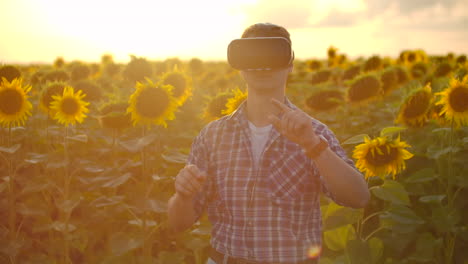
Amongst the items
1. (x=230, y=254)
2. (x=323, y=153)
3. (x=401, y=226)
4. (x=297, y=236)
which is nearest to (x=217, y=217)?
(x=230, y=254)

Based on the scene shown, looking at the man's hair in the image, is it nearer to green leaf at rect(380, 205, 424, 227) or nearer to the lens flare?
the lens flare

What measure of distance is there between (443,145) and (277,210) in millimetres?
2624

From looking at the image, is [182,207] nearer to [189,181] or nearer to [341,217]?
[189,181]

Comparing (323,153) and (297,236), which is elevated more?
(323,153)

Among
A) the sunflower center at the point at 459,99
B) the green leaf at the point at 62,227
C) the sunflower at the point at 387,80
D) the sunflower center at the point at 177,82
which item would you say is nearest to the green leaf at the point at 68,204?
the green leaf at the point at 62,227

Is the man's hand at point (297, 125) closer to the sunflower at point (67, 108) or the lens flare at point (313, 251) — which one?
the lens flare at point (313, 251)

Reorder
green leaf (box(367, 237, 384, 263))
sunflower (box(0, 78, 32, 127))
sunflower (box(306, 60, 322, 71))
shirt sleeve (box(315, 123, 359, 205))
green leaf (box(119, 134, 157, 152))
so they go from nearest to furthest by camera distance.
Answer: shirt sleeve (box(315, 123, 359, 205)) < green leaf (box(119, 134, 157, 152)) < green leaf (box(367, 237, 384, 263)) < sunflower (box(0, 78, 32, 127)) < sunflower (box(306, 60, 322, 71))

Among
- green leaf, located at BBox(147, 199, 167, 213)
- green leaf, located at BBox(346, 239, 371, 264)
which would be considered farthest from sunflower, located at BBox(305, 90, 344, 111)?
green leaf, located at BBox(147, 199, 167, 213)

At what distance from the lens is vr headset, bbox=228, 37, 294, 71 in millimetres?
2246

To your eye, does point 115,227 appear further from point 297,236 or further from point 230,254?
point 297,236

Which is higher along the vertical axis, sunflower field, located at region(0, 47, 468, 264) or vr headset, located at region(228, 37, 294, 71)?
vr headset, located at region(228, 37, 294, 71)

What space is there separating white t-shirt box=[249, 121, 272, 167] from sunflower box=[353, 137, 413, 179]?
1023mm

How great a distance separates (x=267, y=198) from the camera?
2.49 m

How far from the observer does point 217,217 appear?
105 inches
